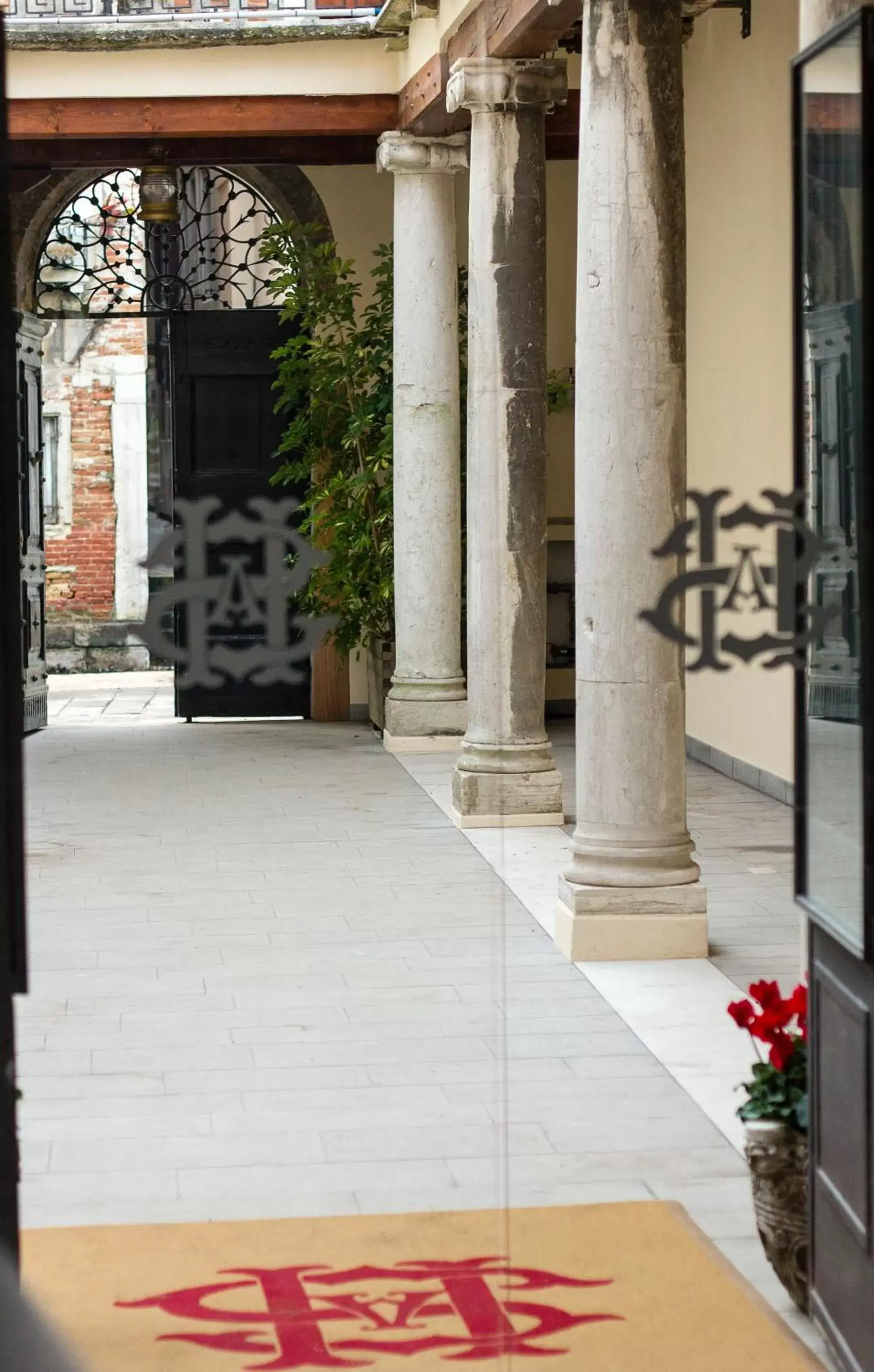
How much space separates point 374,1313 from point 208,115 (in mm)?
8120

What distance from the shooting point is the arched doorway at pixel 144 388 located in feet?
18.1

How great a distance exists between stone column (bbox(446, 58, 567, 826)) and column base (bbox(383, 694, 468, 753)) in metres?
1.93

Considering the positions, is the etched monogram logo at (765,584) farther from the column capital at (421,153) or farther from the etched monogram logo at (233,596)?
the column capital at (421,153)

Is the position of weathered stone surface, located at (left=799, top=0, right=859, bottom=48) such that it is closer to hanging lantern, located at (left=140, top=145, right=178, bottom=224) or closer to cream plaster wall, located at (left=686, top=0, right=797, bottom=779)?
cream plaster wall, located at (left=686, top=0, right=797, bottom=779)

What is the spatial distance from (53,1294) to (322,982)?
236 cm

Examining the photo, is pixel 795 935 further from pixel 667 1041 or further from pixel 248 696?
pixel 248 696

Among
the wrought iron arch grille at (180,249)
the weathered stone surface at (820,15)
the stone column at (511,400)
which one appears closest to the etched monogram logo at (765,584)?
the weathered stone surface at (820,15)

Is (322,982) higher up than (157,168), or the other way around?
(157,168)

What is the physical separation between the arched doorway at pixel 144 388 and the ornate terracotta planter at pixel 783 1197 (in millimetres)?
1534

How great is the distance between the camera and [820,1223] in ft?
11.2

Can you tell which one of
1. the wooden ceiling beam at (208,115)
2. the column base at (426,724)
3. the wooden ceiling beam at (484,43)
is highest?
the wooden ceiling beam at (208,115)

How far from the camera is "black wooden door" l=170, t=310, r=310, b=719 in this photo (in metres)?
8.63

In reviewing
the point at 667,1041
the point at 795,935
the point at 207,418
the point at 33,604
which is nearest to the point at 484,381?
the point at 207,418

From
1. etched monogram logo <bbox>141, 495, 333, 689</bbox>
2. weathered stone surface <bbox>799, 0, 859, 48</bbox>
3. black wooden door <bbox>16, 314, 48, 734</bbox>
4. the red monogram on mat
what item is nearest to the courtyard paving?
the red monogram on mat
